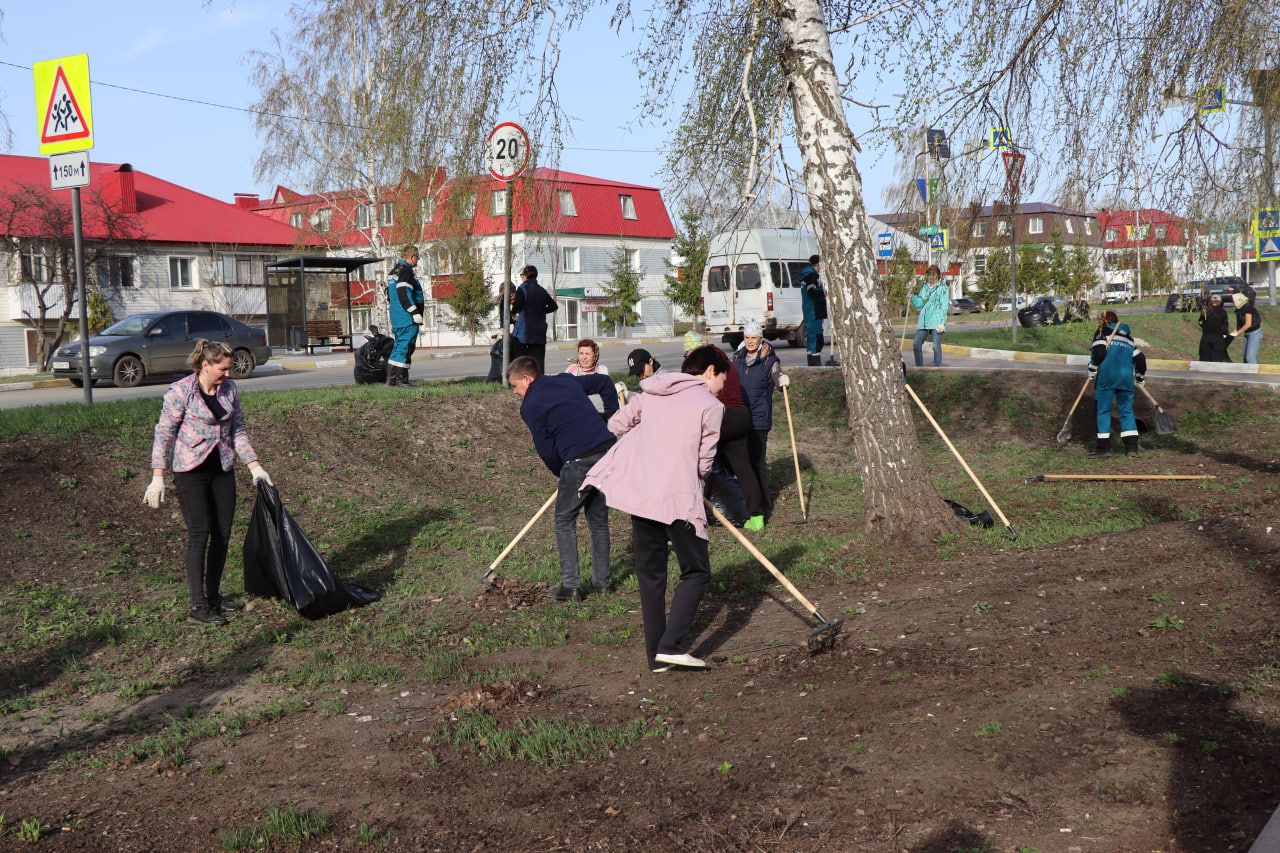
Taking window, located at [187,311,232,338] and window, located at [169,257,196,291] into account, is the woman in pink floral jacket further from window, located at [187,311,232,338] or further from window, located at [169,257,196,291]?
window, located at [169,257,196,291]

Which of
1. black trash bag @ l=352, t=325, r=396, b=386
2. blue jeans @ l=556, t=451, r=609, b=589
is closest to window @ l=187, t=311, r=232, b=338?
black trash bag @ l=352, t=325, r=396, b=386

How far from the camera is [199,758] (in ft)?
15.6

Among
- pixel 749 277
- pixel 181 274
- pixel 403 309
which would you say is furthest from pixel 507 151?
pixel 181 274

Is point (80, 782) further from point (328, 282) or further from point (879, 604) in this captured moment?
point (328, 282)

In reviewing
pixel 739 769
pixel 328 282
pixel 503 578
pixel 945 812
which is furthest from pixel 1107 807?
pixel 328 282

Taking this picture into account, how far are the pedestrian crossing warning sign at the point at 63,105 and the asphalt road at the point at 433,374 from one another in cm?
680

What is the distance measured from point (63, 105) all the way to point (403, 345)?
477 cm

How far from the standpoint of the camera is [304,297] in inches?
1209

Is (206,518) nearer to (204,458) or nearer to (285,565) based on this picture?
(204,458)

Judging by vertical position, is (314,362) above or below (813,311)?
→ below

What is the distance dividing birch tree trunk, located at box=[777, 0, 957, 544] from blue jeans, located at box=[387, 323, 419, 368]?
677 cm

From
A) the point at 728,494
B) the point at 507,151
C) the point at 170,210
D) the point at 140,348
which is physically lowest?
the point at 728,494

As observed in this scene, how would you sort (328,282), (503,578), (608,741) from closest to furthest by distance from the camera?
(608,741) → (503,578) → (328,282)

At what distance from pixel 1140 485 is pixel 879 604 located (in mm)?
4578
